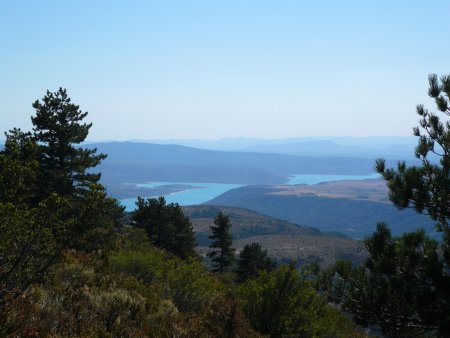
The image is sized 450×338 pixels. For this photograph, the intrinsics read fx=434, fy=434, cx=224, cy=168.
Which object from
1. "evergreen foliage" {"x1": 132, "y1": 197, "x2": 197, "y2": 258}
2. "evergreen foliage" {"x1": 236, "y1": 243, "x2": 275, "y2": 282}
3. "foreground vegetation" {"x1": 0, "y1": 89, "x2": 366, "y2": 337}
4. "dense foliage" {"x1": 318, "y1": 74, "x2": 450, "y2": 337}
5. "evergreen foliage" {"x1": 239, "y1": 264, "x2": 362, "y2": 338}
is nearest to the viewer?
"foreground vegetation" {"x1": 0, "y1": 89, "x2": 366, "y2": 337}

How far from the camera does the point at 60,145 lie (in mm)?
22891

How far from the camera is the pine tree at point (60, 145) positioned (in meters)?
22.3

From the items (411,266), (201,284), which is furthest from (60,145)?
(411,266)

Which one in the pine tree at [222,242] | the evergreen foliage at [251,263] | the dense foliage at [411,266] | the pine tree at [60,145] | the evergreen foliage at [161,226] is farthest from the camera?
the pine tree at [222,242]

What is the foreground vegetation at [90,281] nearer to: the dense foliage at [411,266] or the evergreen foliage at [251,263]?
the dense foliage at [411,266]

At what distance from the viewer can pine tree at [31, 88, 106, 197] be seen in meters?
22.3

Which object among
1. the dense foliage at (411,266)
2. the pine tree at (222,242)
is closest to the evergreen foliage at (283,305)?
the dense foliage at (411,266)

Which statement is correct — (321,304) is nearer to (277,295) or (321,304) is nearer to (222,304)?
(277,295)

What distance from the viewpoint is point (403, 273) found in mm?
9805

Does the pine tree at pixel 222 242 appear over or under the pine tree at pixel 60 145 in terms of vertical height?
under

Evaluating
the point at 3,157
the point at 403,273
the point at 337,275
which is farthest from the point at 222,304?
the point at 3,157

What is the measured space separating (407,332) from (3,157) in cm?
954

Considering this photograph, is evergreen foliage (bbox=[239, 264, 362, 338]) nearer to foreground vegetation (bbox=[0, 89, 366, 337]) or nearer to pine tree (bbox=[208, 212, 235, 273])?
foreground vegetation (bbox=[0, 89, 366, 337])

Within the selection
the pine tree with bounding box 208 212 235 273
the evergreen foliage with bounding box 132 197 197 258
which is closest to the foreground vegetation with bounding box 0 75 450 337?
the evergreen foliage with bounding box 132 197 197 258
